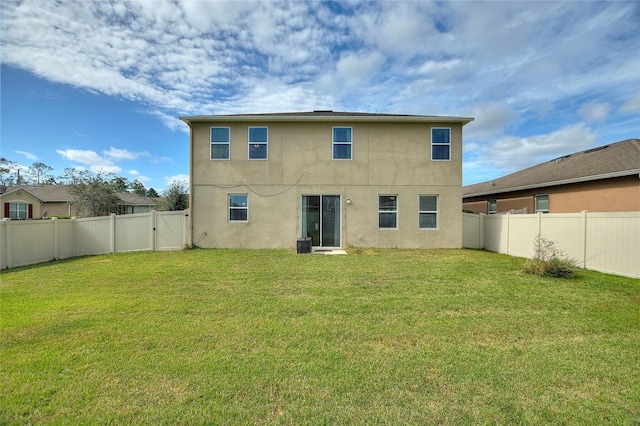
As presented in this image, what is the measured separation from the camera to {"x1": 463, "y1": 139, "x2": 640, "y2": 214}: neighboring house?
10453 mm

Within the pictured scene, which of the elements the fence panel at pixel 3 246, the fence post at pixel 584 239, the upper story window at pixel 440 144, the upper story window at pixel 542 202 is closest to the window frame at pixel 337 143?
the upper story window at pixel 440 144

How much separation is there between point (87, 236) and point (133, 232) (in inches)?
63.5

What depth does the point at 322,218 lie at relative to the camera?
12.1 m

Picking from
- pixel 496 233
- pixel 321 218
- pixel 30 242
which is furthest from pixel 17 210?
pixel 496 233

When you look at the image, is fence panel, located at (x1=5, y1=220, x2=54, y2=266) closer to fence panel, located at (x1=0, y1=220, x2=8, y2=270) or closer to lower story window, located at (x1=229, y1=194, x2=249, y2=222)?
fence panel, located at (x1=0, y1=220, x2=8, y2=270)

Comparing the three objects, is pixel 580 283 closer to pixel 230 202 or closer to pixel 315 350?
pixel 315 350

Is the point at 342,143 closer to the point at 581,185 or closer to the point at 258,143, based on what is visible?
the point at 258,143

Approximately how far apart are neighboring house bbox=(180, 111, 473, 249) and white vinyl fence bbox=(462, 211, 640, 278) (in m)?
2.06

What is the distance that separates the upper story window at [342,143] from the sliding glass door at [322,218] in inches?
73.1

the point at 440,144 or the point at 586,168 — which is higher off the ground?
the point at 440,144

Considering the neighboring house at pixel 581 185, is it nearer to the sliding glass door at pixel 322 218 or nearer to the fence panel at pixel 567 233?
the fence panel at pixel 567 233

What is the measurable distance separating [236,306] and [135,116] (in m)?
17.0

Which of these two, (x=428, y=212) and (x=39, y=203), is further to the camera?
(x=39, y=203)

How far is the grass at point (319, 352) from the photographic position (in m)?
2.27
